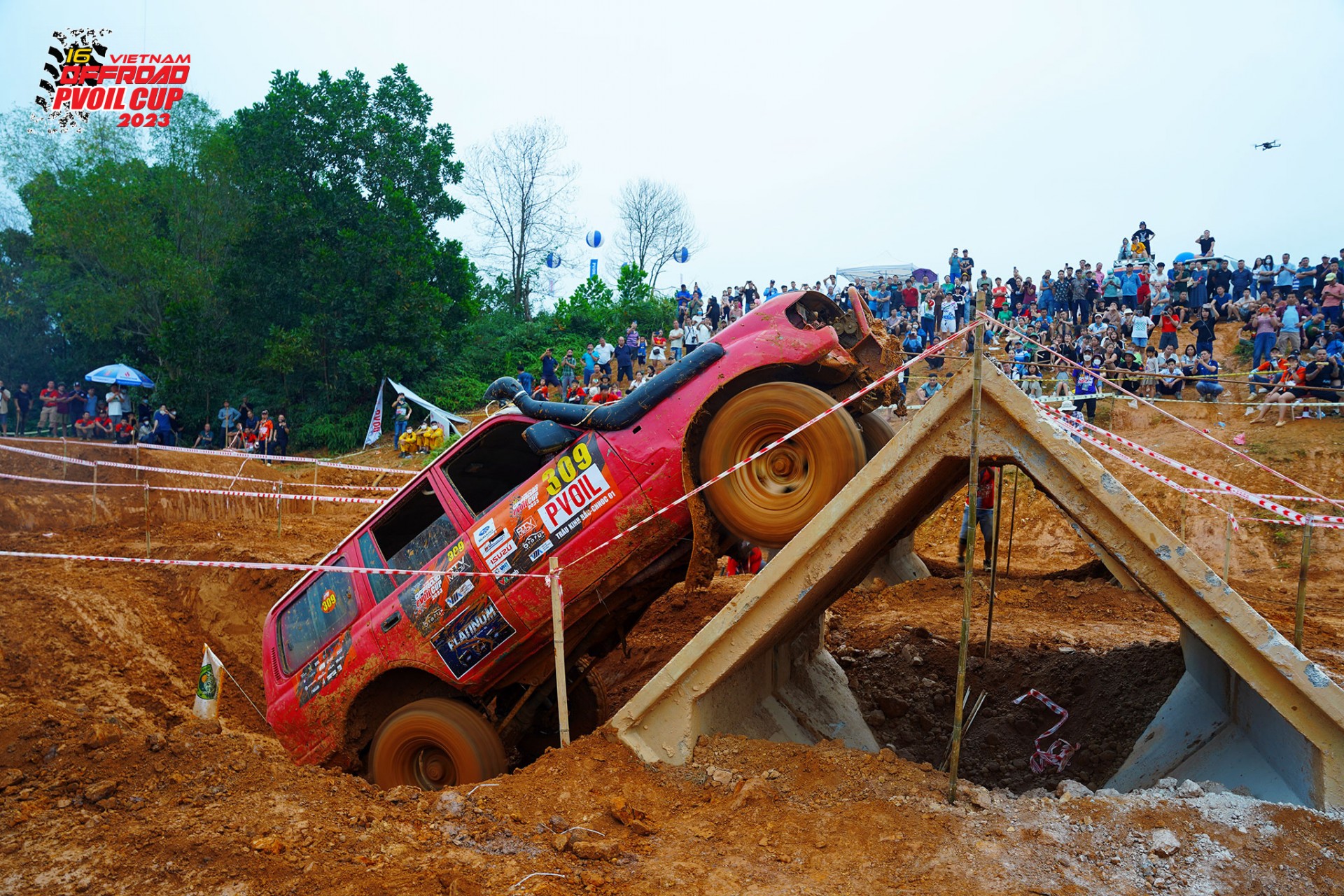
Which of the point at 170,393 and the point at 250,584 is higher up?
the point at 170,393

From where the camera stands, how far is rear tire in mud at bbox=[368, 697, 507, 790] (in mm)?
5496

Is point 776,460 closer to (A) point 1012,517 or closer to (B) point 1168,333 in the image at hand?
(A) point 1012,517

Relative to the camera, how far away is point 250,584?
11.6m

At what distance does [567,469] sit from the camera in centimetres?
535

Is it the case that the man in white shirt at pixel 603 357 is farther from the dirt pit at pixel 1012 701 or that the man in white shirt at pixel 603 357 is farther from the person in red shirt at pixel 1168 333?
the dirt pit at pixel 1012 701

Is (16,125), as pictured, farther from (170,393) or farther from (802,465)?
(802,465)

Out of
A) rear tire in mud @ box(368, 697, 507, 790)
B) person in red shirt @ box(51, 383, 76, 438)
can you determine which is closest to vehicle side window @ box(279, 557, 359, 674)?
rear tire in mud @ box(368, 697, 507, 790)

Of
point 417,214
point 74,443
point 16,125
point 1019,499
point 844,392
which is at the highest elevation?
point 16,125

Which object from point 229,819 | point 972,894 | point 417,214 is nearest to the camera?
point 972,894

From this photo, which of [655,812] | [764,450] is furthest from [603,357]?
[655,812]

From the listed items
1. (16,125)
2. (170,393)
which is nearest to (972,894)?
(170,393)

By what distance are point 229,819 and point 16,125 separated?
141ft

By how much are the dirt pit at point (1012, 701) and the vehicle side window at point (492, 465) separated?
3.49m

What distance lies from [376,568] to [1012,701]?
5341 mm
